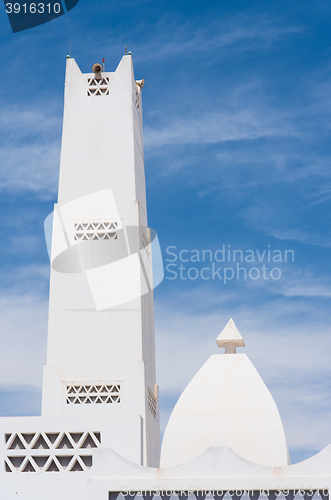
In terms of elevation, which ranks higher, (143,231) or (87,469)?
(143,231)

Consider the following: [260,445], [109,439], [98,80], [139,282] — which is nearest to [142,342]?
[139,282]

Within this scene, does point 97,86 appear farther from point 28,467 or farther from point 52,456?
point 28,467

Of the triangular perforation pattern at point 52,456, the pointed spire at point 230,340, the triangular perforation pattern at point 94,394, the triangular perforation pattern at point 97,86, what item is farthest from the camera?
the triangular perforation pattern at point 97,86

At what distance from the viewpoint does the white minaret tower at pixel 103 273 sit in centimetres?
3250

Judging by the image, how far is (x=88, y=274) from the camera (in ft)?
114

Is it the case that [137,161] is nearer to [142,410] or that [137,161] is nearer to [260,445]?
[142,410]

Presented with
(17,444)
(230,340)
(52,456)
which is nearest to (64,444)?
(52,456)

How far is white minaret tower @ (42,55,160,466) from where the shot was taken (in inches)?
1280

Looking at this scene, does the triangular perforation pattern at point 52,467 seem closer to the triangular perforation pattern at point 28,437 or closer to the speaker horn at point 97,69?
the triangular perforation pattern at point 28,437

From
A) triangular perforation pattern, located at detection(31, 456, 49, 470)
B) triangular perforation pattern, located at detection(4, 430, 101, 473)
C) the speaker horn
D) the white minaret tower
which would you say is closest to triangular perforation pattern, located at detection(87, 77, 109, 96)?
the white minaret tower

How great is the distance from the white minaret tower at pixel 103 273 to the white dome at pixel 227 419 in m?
2.32

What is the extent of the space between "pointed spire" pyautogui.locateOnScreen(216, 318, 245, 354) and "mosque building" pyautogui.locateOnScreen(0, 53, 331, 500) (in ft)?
0.16

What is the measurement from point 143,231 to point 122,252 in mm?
2036

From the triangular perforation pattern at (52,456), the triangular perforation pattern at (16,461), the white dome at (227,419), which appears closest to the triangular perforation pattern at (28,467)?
the triangular perforation pattern at (52,456)
